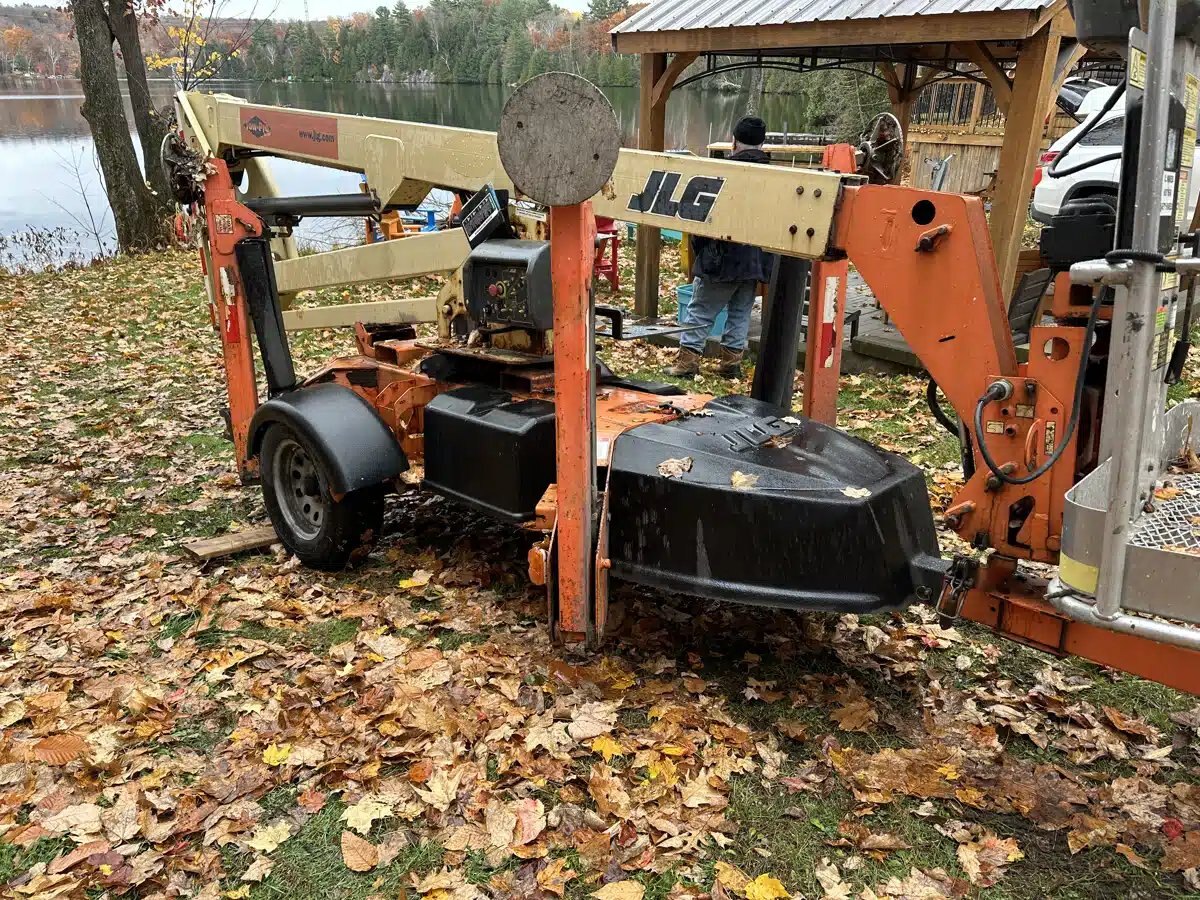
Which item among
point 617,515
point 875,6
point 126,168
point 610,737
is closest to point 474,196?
point 617,515

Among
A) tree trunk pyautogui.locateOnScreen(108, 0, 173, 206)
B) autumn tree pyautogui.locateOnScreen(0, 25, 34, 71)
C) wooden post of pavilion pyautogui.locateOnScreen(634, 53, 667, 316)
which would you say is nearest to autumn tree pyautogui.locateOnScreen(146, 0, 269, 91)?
tree trunk pyautogui.locateOnScreen(108, 0, 173, 206)

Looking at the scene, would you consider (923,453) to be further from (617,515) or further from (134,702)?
(134,702)

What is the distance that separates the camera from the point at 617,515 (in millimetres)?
3848

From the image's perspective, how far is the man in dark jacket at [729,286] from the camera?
8.39 meters

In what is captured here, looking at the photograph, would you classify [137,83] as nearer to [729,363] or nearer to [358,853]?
[729,363]

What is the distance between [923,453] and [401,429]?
155 inches

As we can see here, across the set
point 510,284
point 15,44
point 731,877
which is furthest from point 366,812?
point 15,44

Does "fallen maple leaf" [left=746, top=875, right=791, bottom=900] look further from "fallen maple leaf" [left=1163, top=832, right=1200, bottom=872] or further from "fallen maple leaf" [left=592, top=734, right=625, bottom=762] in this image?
"fallen maple leaf" [left=1163, top=832, right=1200, bottom=872]

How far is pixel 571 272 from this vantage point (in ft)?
11.8

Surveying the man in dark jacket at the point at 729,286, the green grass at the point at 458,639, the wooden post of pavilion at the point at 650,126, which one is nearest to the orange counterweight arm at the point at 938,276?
the green grass at the point at 458,639

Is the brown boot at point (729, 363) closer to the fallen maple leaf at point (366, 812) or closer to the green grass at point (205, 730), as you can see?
the green grass at point (205, 730)

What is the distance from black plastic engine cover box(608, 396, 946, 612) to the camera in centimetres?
345

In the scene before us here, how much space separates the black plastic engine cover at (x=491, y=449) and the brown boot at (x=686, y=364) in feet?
14.5

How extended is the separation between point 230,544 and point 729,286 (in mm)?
5137
